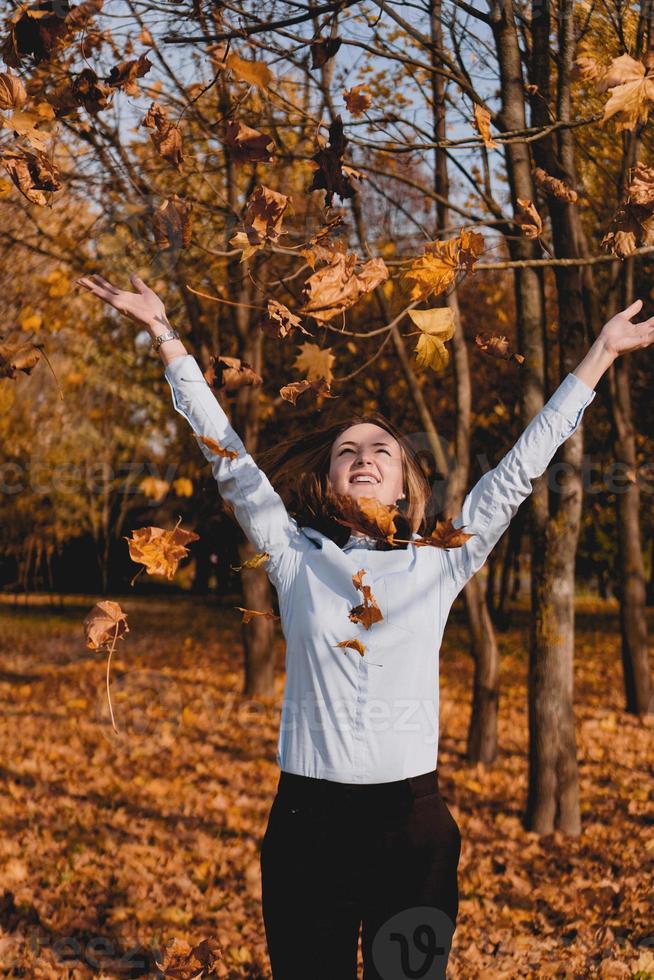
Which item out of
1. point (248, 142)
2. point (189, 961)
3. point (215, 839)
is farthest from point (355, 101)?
point (215, 839)

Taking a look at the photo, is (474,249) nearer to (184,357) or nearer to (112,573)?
(184,357)

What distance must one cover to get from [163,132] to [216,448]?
1.19 metres

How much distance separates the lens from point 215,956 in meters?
2.58

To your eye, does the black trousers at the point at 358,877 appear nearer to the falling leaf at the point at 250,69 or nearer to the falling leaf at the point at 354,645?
the falling leaf at the point at 354,645

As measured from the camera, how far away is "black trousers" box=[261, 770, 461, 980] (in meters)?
2.01

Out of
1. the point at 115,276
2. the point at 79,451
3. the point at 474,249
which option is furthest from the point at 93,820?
the point at 79,451

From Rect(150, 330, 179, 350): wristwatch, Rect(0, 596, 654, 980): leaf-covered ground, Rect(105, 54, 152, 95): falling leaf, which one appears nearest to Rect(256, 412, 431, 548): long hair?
Rect(150, 330, 179, 350): wristwatch

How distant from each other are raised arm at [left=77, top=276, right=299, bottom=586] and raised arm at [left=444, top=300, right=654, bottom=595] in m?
0.44

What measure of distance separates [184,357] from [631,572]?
7753mm

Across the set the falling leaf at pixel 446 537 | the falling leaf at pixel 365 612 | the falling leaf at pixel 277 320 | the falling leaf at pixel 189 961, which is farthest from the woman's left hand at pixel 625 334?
the falling leaf at pixel 189 961

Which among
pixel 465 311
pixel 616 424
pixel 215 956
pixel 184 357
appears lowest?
pixel 215 956

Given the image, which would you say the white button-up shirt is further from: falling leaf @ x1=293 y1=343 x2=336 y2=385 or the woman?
falling leaf @ x1=293 y1=343 x2=336 y2=385

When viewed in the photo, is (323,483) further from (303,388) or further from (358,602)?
(358,602)

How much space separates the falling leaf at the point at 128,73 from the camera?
266 centimetres
